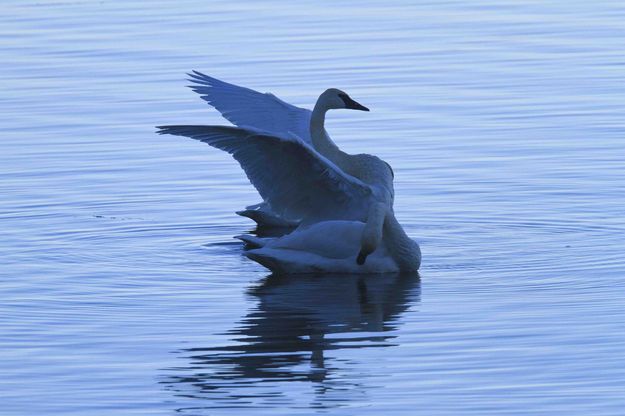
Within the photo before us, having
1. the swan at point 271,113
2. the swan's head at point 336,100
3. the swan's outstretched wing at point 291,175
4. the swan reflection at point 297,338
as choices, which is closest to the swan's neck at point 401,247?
Result: the swan reflection at point 297,338

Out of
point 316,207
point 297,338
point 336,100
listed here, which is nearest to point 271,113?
point 336,100

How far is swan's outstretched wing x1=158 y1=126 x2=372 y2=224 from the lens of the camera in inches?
556

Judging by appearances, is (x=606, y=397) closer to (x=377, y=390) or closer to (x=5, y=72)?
(x=377, y=390)

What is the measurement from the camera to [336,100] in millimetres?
16391

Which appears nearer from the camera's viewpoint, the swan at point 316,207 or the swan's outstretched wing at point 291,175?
the swan at point 316,207

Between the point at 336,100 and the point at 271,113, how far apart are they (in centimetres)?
131

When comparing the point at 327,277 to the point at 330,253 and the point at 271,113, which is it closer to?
the point at 330,253

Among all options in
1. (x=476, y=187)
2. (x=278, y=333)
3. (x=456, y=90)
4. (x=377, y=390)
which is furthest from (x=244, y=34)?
(x=377, y=390)

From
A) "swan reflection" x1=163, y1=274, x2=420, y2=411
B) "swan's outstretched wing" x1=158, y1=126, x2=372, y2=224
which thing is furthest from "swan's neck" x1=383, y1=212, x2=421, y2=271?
"swan's outstretched wing" x1=158, y1=126, x2=372, y2=224

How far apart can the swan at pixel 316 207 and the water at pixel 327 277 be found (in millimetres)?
204

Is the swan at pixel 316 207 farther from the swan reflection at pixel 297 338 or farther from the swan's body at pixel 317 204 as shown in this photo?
the swan reflection at pixel 297 338

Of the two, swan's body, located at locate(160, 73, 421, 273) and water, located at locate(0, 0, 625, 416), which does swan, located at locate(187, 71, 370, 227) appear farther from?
swan's body, located at locate(160, 73, 421, 273)

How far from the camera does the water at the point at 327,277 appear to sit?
→ 10.6 metres

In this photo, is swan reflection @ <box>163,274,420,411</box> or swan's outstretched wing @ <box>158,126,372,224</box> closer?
swan reflection @ <box>163,274,420,411</box>
